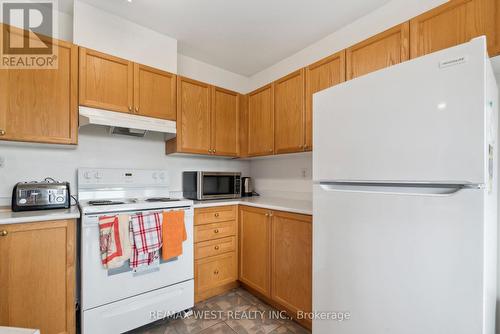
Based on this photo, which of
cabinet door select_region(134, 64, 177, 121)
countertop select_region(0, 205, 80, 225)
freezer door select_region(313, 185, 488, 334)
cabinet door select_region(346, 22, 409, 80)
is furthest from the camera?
cabinet door select_region(134, 64, 177, 121)

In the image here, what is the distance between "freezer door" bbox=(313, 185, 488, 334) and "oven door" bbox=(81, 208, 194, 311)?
122 centimetres

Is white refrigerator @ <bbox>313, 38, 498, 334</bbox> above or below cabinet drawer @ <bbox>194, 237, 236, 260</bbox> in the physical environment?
above

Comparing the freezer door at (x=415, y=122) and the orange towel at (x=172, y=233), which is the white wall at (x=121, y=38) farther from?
the freezer door at (x=415, y=122)

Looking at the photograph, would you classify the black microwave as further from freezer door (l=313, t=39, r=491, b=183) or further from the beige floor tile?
freezer door (l=313, t=39, r=491, b=183)

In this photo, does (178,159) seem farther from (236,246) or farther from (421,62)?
(421,62)

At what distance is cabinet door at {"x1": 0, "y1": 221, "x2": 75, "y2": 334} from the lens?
1.28m

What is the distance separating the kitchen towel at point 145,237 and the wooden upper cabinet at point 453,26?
2126 millimetres

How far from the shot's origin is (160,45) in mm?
2230

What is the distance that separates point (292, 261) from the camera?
177cm

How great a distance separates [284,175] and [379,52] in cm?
150

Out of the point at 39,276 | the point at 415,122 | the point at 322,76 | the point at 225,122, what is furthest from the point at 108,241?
the point at 322,76

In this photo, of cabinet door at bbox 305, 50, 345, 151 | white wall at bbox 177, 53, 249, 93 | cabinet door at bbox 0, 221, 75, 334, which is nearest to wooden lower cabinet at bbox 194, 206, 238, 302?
cabinet door at bbox 0, 221, 75, 334

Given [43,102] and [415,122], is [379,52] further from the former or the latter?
[43,102]

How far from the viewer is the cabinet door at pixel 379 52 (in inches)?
56.9
